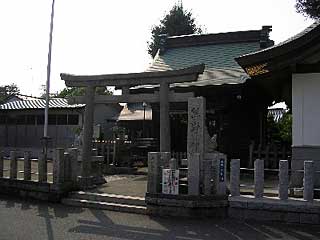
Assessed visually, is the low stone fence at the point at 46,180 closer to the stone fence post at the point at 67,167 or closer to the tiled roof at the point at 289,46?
the stone fence post at the point at 67,167

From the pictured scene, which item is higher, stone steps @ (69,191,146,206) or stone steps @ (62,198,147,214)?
stone steps @ (69,191,146,206)

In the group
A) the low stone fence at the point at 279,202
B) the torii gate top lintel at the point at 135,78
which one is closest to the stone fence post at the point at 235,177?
the low stone fence at the point at 279,202

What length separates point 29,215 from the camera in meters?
9.16

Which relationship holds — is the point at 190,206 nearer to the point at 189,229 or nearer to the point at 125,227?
the point at 189,229

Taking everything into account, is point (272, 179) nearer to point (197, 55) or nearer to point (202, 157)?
point (202, 157)

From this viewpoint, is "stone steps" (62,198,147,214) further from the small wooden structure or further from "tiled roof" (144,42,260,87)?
"tiled roof" (144,42,260,87)

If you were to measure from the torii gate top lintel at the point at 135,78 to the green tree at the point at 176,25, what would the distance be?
80.1 feet

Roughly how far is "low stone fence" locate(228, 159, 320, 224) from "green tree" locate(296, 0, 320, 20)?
16096 mm

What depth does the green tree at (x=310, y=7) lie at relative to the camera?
2219 cm

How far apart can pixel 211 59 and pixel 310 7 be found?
7.36 m

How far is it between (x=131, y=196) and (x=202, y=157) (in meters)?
2.25

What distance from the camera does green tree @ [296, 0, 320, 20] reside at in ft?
72.8

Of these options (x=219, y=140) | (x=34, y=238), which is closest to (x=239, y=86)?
(x=219, y=140)

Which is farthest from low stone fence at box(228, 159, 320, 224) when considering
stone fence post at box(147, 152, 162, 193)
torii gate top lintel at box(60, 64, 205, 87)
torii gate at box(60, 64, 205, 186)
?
torii gate top lintel at box(60, 64, 205, 87)
